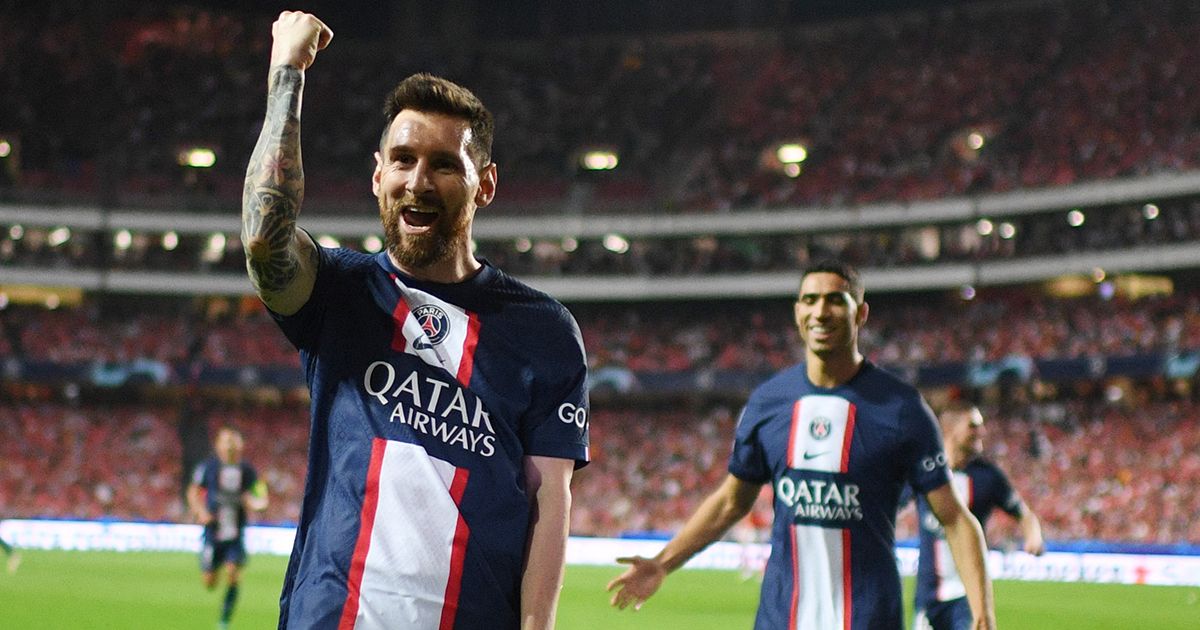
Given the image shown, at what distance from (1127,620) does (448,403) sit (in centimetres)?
1764

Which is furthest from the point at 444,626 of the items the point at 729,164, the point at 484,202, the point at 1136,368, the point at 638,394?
the point at 729,164

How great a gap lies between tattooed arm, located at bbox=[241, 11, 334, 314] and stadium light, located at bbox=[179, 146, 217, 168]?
169 ft

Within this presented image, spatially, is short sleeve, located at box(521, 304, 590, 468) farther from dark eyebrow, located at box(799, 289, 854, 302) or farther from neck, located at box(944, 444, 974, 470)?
neck, located at box(944, 444, 974, 470)

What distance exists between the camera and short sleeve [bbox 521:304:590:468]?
11.1ft

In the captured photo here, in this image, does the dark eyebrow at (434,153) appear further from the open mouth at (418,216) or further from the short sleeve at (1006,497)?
the short sleeve at (1006,497)

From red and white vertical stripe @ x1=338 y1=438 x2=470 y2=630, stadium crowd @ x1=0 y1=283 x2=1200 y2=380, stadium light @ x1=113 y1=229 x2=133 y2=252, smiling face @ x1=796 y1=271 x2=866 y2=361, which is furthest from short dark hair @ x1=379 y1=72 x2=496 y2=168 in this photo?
stadium light @ x1=113 y1=229 x2=133 y2=252

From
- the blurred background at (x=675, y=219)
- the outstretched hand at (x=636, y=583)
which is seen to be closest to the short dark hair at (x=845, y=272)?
the outstretched hand at (x=636, y=583)

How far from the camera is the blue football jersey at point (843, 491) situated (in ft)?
19.4

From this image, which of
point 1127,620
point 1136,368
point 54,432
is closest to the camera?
point 1127,620

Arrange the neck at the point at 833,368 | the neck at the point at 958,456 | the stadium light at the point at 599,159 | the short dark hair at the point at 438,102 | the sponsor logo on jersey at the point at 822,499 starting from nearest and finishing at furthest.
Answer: the short dark hair at the point at 438,102 → the sponsor logo on jersey at the point at 822,499 → the neck at the point at 833,368 → the neck at the point at 958,456 → the stadium light at the point at 599,159

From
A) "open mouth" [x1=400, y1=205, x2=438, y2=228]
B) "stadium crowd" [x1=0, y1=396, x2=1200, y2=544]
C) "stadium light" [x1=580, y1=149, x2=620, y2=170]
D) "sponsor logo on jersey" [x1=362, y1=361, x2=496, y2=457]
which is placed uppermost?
"stadium light" [x1=580, y1=149, x2=620, y2=170]

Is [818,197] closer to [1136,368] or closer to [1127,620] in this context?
[1136,368]

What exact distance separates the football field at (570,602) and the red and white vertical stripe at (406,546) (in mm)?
13208

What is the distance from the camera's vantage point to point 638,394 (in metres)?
47.5
